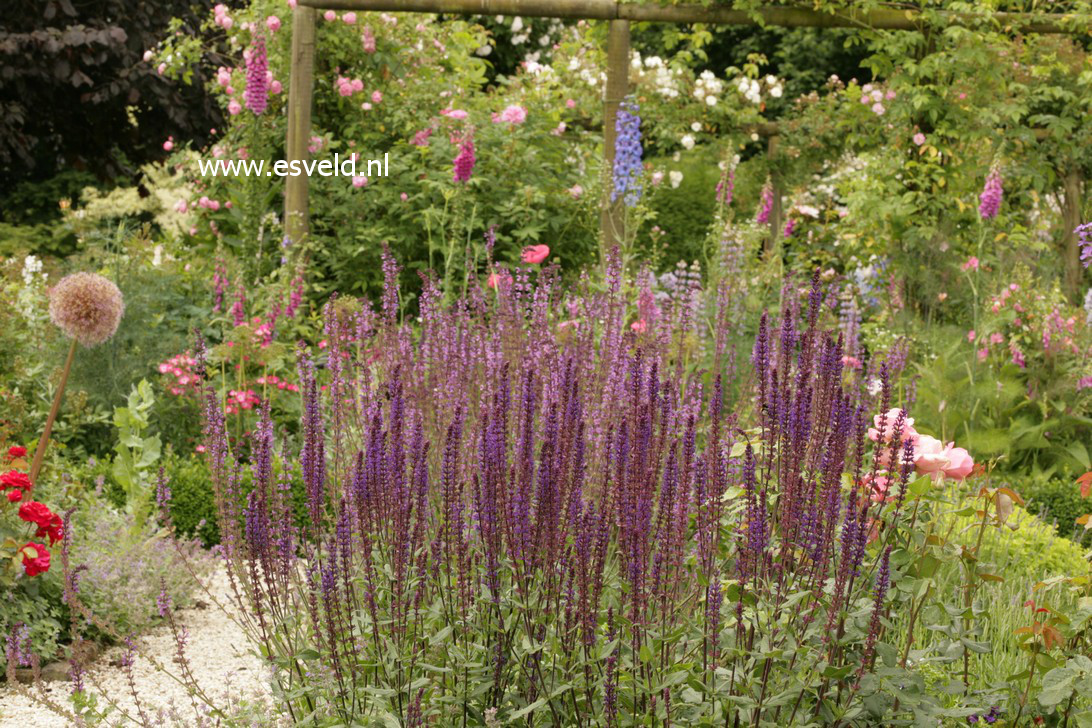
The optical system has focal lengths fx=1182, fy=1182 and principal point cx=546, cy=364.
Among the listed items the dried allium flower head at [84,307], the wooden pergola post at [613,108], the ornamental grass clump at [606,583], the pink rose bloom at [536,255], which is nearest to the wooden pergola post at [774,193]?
the wooden pergola post at [613,108]

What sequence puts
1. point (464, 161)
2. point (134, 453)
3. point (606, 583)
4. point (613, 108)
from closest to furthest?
point (606, 583) < point (134, 453) < point (464, 161) < point (613, 108)

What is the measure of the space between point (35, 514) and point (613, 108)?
4648 mm

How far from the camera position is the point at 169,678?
3668 mm

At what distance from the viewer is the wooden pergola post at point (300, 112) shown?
7.48m

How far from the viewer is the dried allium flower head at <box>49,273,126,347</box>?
3.96 metres

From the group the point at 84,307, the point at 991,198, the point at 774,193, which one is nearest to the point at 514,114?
the point at 991,198

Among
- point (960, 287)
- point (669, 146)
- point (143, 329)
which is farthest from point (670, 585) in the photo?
point (669, 146)

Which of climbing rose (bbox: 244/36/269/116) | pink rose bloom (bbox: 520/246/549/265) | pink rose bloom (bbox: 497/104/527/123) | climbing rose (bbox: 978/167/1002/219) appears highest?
climbing rose (bbox: 244/36/269/116)

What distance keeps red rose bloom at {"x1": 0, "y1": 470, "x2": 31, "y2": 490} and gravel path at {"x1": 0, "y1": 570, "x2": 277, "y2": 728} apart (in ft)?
1.91

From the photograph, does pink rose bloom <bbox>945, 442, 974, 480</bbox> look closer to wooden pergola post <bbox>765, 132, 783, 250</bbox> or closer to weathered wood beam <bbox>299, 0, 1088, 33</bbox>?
weathered wood beam <bbox>299, 0, 1088, 33</bbox>

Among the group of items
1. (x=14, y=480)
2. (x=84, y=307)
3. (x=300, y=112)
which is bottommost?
(x=14, y=480)

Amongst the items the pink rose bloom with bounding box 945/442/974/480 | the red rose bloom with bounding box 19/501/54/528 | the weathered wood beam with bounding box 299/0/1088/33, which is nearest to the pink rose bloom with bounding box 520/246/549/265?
the weathered wood beam with bounding box 299/0/1088/33

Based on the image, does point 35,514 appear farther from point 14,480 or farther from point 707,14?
point 707,14

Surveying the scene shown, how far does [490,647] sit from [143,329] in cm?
426
